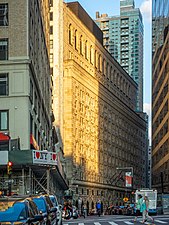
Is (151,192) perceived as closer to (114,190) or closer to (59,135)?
(59,135)

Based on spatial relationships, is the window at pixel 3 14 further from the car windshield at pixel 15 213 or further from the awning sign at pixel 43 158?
the car windshield at pixel 15 213

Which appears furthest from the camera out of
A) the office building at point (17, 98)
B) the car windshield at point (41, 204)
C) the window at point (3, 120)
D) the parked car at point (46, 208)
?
the window at point (3, 120)

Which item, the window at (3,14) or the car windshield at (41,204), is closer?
the car windshield at (41,204)

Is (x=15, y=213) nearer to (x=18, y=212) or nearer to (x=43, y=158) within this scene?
(x=18, y=212)

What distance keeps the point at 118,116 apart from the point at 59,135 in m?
41.1

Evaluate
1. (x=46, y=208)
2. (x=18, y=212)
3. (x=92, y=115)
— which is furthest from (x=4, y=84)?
(x=92, y=115)

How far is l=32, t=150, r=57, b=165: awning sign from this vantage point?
37.9 m

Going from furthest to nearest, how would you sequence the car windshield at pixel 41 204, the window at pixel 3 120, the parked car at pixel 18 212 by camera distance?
the window at pixel 3 120, the car windshield at pixel 41 204, the parked car at pixel 18 212

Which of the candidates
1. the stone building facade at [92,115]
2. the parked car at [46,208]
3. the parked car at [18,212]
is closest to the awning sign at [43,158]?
the parked car at [46,208]

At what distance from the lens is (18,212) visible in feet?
49.1

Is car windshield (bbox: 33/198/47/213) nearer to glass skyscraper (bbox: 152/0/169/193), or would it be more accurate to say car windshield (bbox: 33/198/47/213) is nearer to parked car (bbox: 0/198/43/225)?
parked car (bbox: 0/198/43/225)

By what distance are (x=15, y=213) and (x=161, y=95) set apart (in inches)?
3261

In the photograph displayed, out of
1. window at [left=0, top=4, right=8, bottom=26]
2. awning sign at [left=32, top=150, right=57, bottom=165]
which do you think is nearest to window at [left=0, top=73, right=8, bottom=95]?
window at [left=0, top=4, right=8, bottom=26]

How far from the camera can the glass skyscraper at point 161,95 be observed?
86.6m
